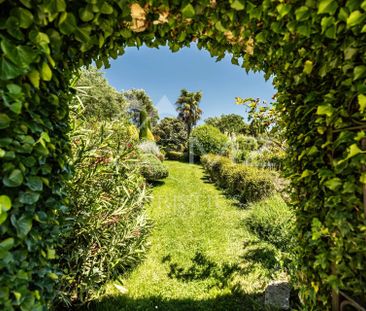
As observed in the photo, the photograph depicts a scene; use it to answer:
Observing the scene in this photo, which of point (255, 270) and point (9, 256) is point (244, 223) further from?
point (9, 256)

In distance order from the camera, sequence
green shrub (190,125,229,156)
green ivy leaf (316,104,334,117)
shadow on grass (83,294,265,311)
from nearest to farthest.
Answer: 1. green ivy leaf (316,104,334,117)
2. shadow on grass (83,294,265,311)
3. green shrub (190,125,229,156)

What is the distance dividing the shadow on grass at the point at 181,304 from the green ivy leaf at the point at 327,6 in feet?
12.4

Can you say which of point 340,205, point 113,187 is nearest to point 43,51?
point 340,205

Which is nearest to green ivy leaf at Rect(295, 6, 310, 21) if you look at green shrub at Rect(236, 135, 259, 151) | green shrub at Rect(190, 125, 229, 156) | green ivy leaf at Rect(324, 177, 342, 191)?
green ivy leaf at Rect(324, 177, 342, 191)

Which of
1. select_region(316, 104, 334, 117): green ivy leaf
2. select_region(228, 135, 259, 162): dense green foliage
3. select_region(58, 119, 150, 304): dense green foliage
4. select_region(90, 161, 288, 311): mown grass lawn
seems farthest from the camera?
select_region(228, 135, 259, 162): dense green foliage

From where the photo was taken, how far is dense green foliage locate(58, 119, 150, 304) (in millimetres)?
3566

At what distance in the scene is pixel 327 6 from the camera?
1.26 metres

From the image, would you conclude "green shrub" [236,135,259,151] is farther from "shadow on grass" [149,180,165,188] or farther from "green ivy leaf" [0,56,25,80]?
"green ivy leaf" [0,56,25,80]

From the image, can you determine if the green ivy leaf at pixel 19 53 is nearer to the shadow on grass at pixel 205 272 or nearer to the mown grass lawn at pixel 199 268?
the mown grass lawn at pixel 199 268

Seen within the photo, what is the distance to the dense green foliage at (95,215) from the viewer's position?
11.7ft

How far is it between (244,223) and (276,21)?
6343 millimetres

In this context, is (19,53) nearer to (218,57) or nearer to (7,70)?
(7,70)

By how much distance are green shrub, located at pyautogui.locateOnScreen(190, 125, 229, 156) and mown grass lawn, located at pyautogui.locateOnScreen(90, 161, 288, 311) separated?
49.1 feet

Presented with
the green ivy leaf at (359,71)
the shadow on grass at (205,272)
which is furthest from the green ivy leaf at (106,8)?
the shadow on grass at (205,272)
